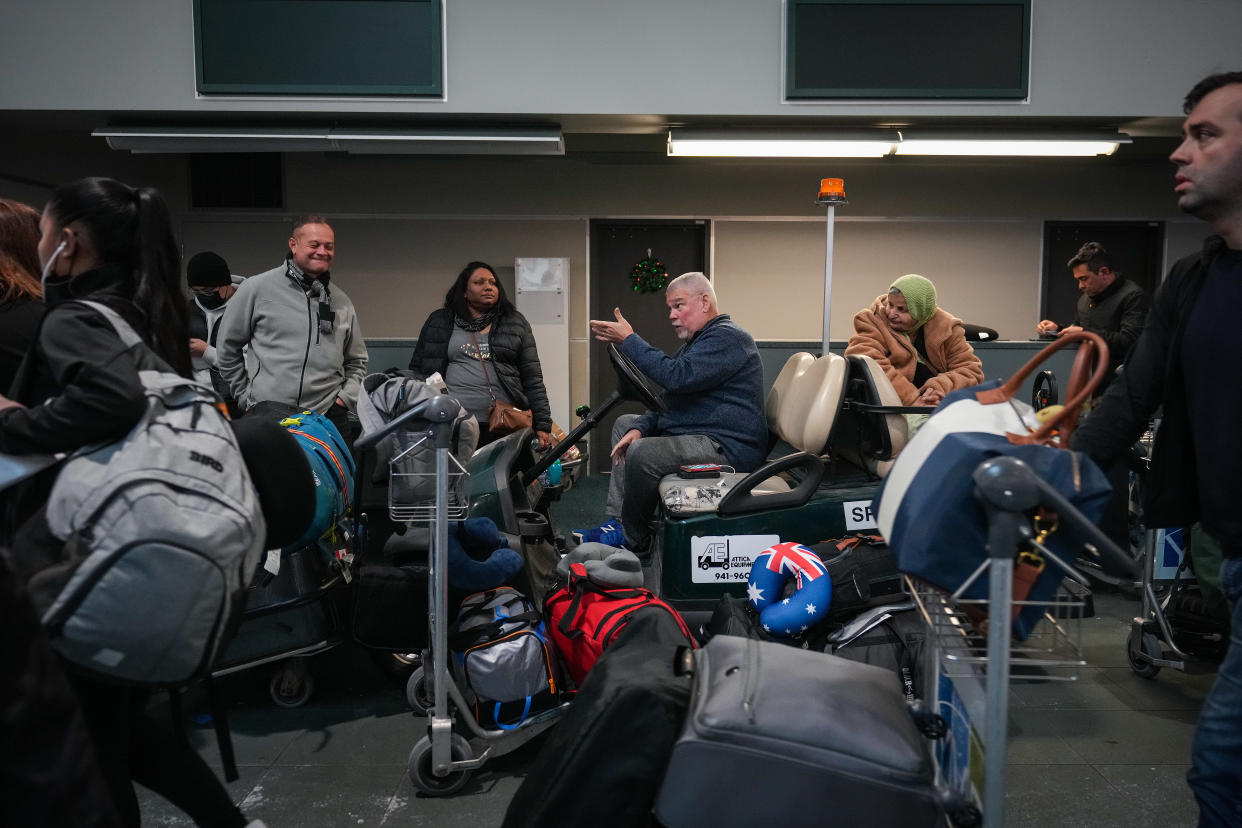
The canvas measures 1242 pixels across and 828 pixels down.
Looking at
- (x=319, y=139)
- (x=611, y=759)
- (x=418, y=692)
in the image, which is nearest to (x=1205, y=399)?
(x=611, y=759)

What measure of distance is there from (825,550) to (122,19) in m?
5.23

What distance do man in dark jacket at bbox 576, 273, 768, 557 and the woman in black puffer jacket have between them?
122 cm

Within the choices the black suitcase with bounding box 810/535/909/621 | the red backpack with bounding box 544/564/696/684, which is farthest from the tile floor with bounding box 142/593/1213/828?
the black suitcase with bounding box 810/535/909/621

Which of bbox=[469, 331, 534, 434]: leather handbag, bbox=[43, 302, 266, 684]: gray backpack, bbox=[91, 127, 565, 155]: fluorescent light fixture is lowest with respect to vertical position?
bbox=[469, 331, 534, 434]: leather handbag

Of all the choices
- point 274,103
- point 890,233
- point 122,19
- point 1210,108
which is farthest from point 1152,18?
point 122,19

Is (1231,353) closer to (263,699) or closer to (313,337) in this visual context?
(263,699)

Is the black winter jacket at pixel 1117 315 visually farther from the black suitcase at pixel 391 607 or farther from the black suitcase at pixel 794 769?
the black suitcase at pixel 794 769

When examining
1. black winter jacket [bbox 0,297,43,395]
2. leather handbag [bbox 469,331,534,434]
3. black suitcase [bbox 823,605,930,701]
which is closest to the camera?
black winter jacket [bbox 0,297,43,395]

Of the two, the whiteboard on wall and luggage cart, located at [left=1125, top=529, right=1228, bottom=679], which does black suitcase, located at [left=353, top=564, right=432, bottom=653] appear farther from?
the whiteboard on wall

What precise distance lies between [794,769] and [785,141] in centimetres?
494

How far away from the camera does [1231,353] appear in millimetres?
1521

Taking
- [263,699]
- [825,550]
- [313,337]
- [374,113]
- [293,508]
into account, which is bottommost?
[263,699]

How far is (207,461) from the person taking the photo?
5.07 ft

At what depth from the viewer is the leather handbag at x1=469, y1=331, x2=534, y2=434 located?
4.88 metres
